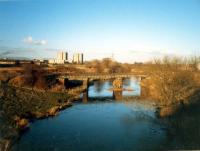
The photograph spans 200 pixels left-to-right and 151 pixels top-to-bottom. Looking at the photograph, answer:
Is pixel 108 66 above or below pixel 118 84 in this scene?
above

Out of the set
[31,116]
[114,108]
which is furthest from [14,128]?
[114,108]

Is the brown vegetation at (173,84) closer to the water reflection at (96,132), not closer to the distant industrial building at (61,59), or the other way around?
the water reflection at (96,132)

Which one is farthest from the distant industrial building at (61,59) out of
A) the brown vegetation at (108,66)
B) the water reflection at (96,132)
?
the water reflection at (96,132)

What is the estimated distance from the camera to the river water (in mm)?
8203

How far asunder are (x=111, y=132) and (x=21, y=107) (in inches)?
161

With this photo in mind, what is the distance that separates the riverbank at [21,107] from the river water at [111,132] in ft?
1.09

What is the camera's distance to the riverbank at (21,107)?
893 cm

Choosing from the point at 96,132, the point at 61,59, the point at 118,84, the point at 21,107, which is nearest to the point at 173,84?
the point at 96,132

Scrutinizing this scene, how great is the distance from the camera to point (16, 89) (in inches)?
530

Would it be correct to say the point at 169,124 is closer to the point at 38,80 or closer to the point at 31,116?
the point at 31,116

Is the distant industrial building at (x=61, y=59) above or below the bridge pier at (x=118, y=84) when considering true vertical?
above

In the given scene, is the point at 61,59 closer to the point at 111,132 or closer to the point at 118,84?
the point at 118,84

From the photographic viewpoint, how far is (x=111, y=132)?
9.84 metres

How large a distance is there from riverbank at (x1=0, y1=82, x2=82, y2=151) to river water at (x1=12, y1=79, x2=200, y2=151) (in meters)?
0.33
